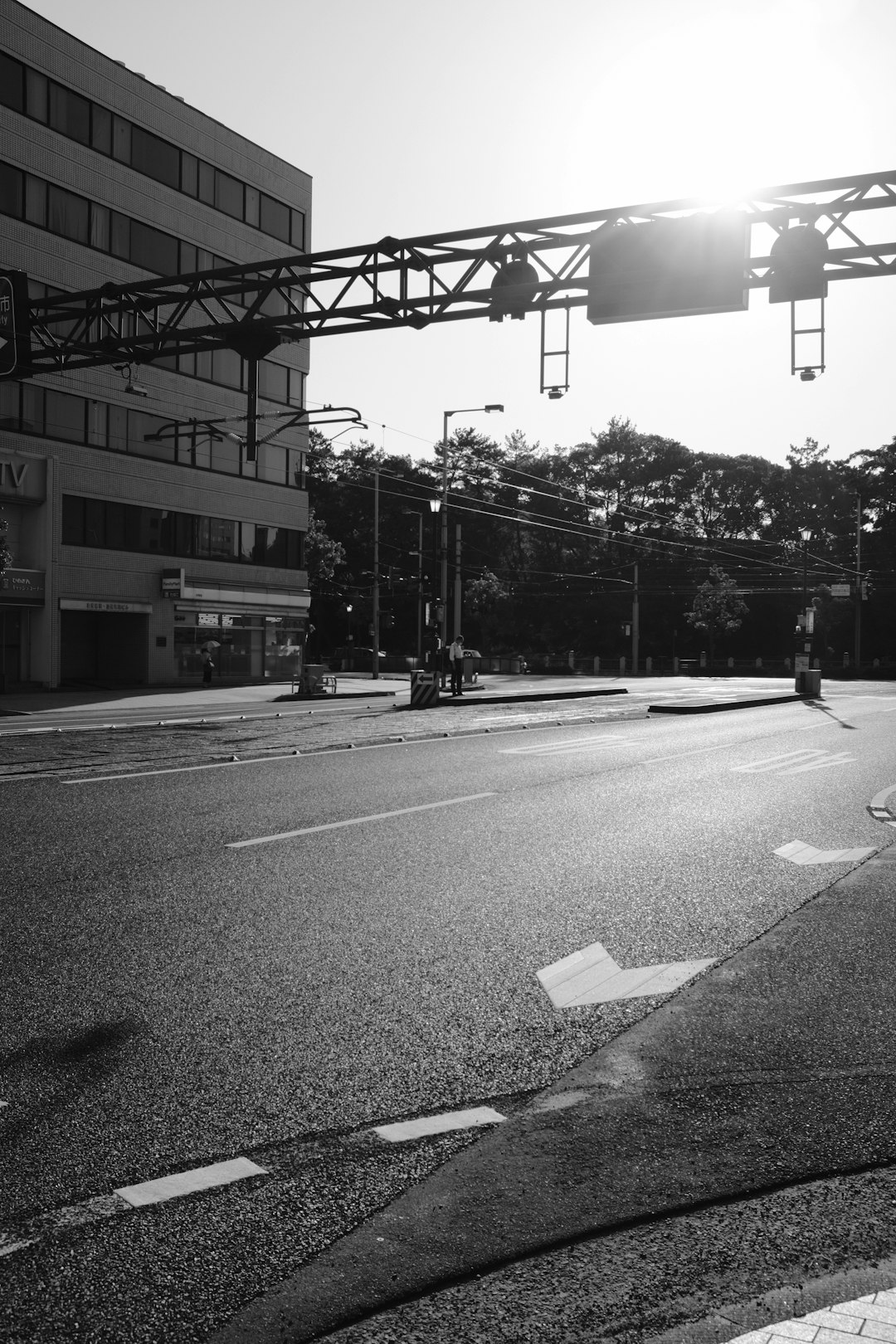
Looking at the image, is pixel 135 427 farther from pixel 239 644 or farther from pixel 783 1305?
pixel 783 1305

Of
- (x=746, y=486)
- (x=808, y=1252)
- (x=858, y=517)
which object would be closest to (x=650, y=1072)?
(x=808, y=1252)

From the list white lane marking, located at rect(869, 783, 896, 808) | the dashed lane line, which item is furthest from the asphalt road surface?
white lane marking, located at rect(869, 783, 896, 808)

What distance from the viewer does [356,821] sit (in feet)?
30.3

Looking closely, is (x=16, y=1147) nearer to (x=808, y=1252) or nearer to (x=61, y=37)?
(x=808, y=1252)

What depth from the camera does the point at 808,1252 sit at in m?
2.72

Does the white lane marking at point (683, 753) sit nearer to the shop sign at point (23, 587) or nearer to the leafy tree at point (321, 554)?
the shop sign at point (23, 587)

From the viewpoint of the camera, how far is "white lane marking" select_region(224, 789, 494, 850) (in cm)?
820

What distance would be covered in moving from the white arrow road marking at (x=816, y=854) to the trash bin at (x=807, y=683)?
25.6 metres

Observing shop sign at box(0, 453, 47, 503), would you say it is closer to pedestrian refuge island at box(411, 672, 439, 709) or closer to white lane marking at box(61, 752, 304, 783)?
pedestrian refuge island at box(411, 672, 439, 709)

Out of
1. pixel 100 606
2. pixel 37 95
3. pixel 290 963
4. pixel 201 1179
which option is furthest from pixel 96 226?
pixel 201 1179

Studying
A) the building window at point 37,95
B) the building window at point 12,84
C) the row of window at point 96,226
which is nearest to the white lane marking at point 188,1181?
the row of window at point 96,226

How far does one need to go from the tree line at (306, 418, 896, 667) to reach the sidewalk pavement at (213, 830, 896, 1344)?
2588 inches

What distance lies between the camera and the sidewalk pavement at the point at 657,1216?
242 centimetres

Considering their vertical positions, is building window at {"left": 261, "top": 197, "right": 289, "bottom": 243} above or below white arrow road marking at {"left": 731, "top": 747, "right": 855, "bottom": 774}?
above
